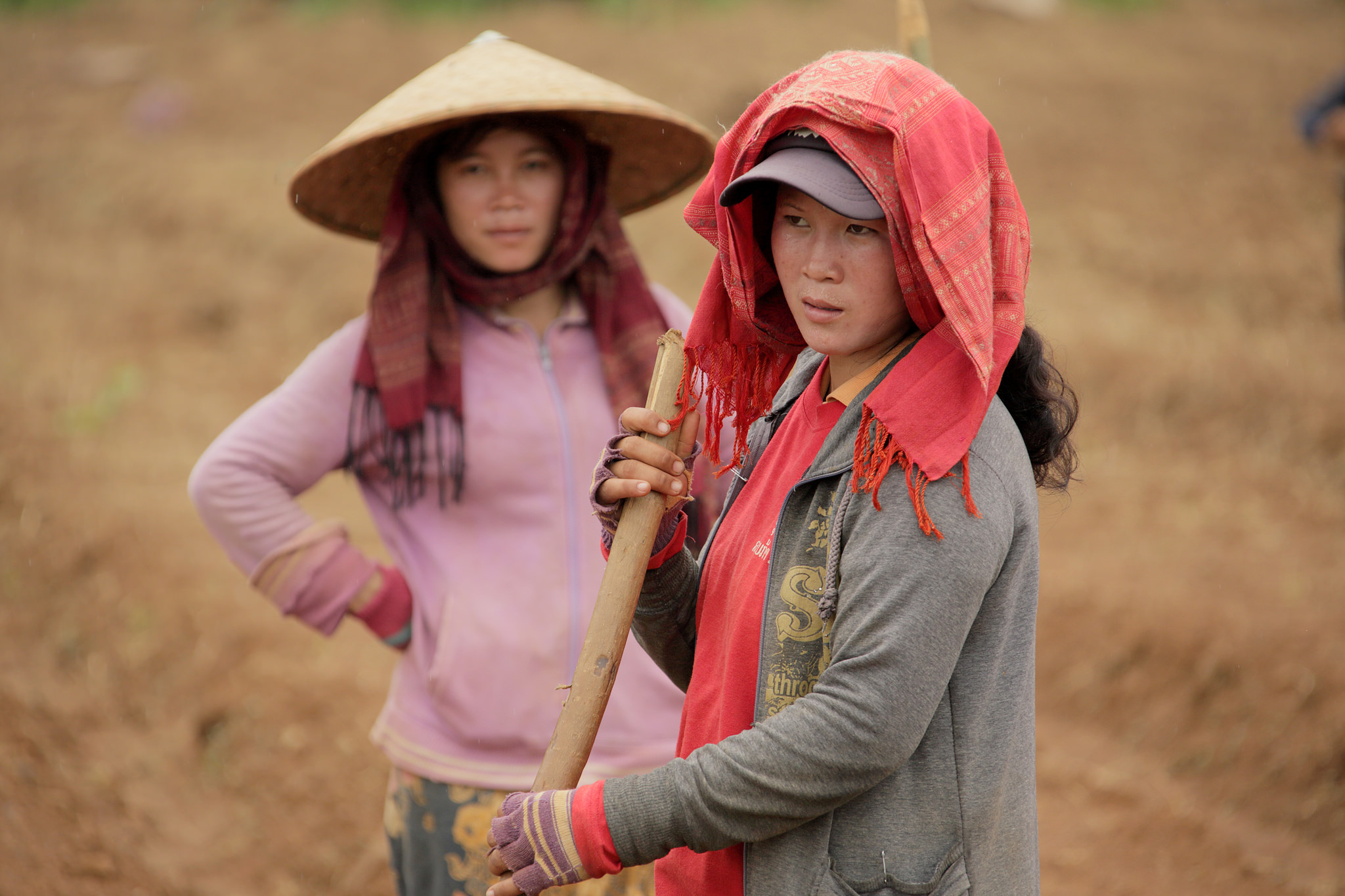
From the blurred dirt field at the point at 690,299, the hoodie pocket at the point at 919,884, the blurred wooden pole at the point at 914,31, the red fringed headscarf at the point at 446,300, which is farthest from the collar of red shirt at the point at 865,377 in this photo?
the blurred dirt field at the point at 690,299

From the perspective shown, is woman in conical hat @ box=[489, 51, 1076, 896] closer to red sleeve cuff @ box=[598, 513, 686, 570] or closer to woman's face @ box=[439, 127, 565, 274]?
red sleeve cuff @ box=[598, 513, 686, 570]

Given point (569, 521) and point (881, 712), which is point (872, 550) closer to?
point (881, 712)

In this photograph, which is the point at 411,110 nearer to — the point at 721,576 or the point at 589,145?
the point at 589,145

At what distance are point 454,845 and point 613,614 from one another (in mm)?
930

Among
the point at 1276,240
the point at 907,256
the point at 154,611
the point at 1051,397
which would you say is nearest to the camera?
the point at 907,256

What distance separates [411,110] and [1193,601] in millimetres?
3966

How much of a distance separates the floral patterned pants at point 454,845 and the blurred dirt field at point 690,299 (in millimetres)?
1772

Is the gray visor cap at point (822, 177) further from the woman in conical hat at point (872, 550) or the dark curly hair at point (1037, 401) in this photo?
the dark curly hair at point (1037, 401)

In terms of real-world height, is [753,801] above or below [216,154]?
below

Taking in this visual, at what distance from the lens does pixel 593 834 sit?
4.71 feet

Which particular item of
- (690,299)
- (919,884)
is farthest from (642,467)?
(690,299)

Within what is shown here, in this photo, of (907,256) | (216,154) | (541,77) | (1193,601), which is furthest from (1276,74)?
(907,256)

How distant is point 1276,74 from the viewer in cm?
1097

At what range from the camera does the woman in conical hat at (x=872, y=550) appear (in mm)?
1328
